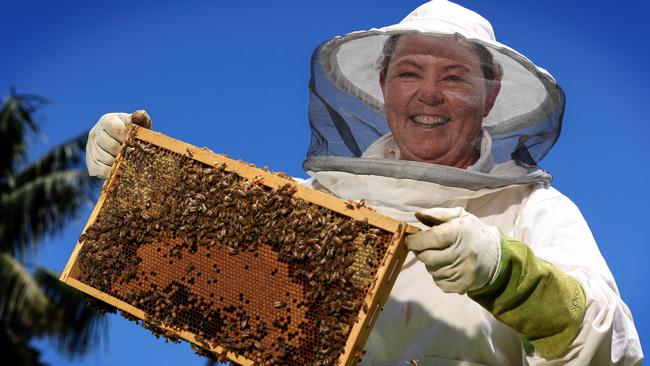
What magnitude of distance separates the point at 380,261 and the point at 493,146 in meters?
1.46

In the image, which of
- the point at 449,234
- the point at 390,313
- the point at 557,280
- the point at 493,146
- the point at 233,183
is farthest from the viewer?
the point at 493,146

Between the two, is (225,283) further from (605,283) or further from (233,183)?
(605,283)

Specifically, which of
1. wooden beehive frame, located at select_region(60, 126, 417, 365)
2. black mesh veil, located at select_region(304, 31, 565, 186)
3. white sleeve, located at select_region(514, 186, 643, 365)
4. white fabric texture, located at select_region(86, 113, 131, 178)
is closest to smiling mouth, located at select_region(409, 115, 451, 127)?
black mesh veil, located at select_region(304, 31, 565, 186)

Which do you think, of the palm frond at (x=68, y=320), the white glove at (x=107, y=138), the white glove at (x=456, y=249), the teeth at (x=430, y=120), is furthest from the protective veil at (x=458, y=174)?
the palm frond at (x=68, y=320)

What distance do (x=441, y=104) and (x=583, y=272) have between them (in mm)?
1271

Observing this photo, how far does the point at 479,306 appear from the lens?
489cm

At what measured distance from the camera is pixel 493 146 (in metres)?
5.33

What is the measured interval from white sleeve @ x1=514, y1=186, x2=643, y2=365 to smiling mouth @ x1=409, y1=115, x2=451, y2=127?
25.5 inches

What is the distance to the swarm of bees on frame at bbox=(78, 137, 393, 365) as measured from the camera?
13.9 feet

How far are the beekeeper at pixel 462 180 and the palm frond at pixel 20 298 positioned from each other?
65.1 ft

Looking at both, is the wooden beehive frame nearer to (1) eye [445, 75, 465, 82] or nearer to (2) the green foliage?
(1) eye [445, 75, 465, 82]

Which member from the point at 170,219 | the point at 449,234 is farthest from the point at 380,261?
the point at 170,219

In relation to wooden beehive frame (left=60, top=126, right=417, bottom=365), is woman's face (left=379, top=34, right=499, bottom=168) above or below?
above

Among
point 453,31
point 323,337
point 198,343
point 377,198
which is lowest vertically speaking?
point 198,343
